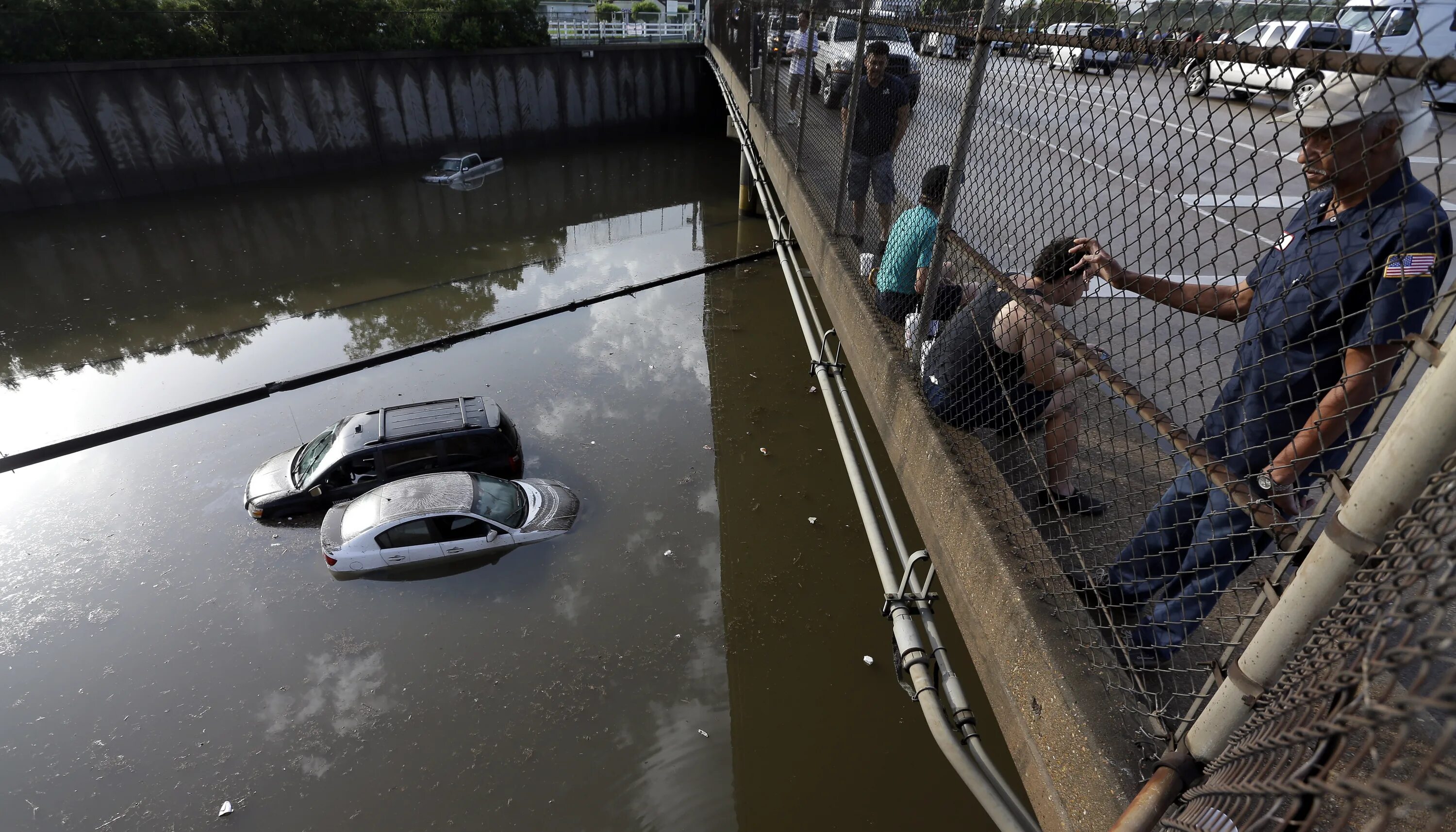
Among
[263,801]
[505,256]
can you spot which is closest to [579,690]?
[263,801]

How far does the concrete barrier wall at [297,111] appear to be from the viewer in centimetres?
1841

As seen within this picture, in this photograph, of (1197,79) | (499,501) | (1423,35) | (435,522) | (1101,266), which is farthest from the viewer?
(499,501)

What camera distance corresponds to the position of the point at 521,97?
25547 millimetres

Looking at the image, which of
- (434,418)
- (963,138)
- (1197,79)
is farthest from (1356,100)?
(434,418)

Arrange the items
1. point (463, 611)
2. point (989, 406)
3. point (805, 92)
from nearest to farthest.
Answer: point (989, 406) → point (805, 92) → point (463, 611)

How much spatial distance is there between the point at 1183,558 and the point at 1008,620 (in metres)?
0.73

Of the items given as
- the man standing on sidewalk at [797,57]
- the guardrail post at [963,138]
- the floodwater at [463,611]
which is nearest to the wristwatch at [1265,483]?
the guardrail post at [963,138]

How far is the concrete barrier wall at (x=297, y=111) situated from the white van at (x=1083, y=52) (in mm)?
24738

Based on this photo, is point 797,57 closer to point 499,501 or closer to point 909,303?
point 909,303

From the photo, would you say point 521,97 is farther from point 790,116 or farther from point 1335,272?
point 1335,272

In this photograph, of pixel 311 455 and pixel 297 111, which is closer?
pixel 311 455

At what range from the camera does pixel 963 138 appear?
308 cm

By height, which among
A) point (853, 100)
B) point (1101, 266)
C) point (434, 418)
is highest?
point (853, 100)

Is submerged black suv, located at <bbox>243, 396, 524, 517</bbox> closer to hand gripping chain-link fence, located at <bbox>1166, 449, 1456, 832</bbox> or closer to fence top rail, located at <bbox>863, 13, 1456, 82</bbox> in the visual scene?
fence top rail, located at <bbox>863, 13, 1456, 82</bbox>
